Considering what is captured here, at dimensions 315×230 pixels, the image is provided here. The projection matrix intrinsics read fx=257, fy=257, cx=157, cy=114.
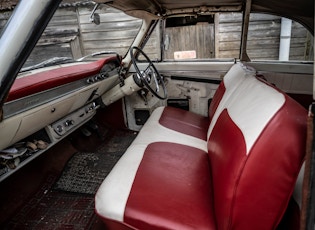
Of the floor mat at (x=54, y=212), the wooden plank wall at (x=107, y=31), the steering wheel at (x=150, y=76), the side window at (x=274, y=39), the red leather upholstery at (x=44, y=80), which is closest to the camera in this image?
the red leather upholstery at (x=44, y=80)

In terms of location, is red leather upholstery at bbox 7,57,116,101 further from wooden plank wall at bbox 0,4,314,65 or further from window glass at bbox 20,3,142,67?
window glass at bbox 20,3,142,67

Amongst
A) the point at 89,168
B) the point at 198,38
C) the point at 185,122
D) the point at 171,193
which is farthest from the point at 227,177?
the point at 198,38

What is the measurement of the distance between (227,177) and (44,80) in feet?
4.09

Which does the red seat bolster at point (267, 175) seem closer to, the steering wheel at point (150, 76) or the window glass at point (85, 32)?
the steering wheel at point (150, 76)

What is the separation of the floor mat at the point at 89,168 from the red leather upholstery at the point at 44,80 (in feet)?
2.58

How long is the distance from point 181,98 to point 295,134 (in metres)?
1.92

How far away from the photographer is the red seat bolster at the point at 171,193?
3.24 feet

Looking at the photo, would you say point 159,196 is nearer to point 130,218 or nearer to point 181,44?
point 130,218

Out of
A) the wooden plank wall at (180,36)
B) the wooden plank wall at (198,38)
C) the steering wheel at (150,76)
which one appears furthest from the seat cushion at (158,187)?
the wooden plank wall at (198,38)

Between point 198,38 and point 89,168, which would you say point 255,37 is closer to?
point 198,38

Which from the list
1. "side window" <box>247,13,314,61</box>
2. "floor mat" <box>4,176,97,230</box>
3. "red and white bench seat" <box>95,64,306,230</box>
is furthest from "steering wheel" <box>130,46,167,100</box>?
"side window" <box>247,13,314,61</box>

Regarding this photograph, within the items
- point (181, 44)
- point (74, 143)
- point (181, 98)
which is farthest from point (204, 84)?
point (181, 44)

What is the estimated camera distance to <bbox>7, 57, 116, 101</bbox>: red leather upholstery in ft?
4.54

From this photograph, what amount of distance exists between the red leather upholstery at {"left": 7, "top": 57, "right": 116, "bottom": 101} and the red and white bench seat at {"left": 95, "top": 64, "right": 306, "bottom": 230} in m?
0.66
